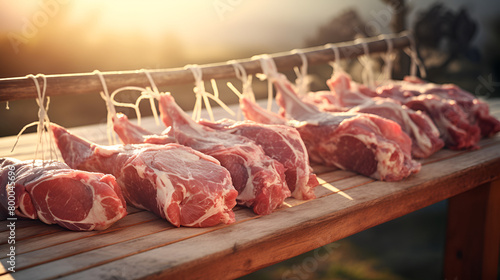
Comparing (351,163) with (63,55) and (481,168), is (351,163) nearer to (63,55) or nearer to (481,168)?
(481,168)

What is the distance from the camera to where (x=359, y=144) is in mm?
2832

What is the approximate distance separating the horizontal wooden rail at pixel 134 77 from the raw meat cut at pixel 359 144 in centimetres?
56

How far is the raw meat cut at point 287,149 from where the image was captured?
2.46 metres

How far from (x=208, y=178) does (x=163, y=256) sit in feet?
1.51

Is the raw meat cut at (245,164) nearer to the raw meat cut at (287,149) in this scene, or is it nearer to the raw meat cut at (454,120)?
the raw meat cut at (287,149)

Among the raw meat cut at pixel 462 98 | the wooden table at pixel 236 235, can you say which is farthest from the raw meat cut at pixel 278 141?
the raw meat cut at pixel 462 98

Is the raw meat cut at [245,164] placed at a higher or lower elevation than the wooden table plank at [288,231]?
higher

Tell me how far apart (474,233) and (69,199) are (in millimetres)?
3225

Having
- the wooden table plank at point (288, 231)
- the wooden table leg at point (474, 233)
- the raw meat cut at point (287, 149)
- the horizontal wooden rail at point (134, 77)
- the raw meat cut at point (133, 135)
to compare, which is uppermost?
the horizontal wooden rail at point (134, 77)

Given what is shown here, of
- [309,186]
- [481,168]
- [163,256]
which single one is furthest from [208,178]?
[481,168]

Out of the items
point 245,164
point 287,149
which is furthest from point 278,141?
point 245,164

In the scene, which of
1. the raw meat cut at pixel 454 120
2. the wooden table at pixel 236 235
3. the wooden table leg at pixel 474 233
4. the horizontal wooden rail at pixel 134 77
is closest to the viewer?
the wooden table at pixel 236 235

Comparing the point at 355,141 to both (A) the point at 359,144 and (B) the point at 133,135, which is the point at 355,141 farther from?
(B) the point at 133,135

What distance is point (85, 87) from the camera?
9.44ft
